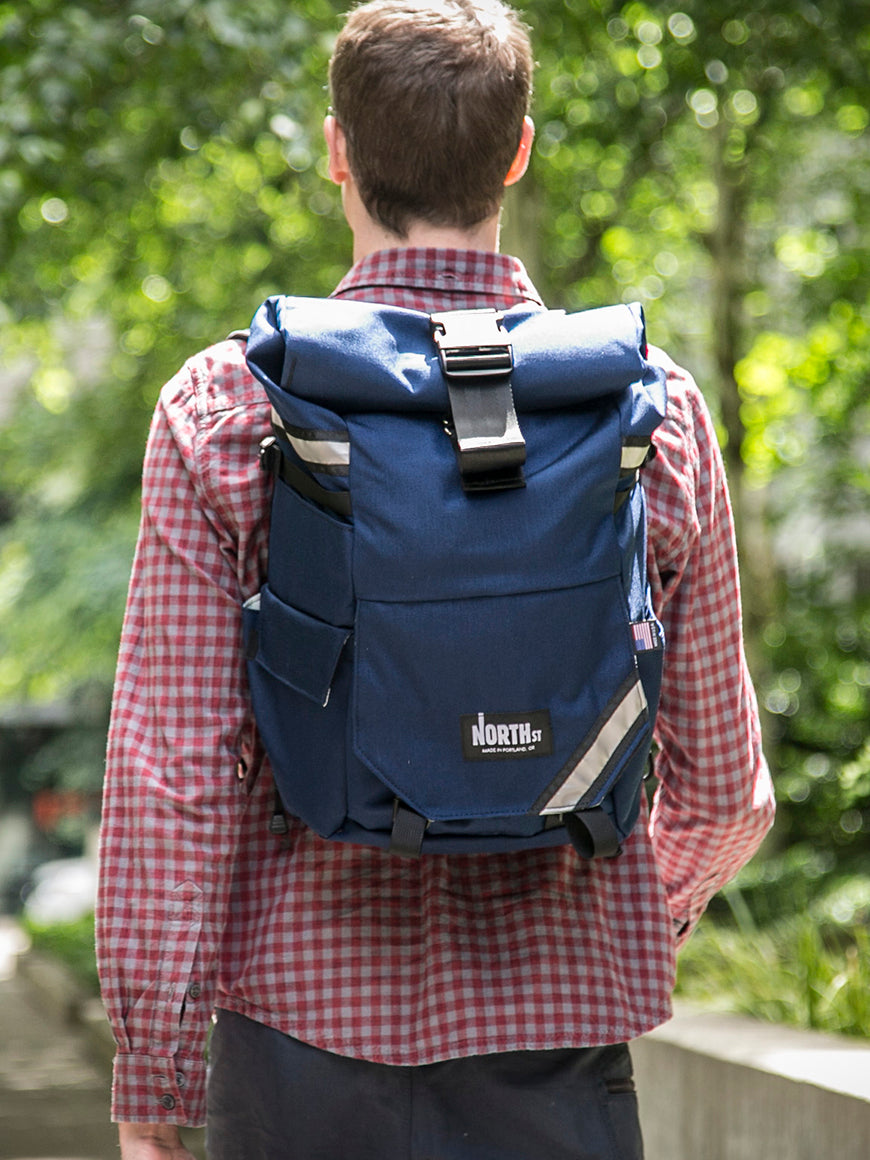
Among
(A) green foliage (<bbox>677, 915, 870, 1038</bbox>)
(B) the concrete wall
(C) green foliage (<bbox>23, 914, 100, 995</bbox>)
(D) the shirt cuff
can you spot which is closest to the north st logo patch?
(D) the shirt cuff

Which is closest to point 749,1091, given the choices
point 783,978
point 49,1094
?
point 783,978

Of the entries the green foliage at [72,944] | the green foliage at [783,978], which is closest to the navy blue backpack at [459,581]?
the green foliage at [783,978]

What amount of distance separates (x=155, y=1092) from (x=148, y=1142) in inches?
2.6

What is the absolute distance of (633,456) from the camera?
1.56 m

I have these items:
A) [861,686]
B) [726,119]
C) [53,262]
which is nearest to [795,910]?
[861,686]

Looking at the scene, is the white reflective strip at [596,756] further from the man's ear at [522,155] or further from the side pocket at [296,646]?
the man's ear at [522,155]

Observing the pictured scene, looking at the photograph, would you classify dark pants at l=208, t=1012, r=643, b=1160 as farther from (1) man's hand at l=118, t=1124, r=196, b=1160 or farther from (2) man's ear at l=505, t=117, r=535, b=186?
(2) man's ear at l=505, t=117, r=535, b=186

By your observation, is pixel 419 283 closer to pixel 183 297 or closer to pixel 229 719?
pixel 229 719

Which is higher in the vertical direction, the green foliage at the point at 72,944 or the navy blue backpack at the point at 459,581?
the navy blue backpack at the point at 459,581

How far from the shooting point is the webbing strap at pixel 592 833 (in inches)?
60.7

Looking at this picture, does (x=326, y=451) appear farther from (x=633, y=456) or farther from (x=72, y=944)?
(x=72, y=944)

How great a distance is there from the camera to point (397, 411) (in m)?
1.54

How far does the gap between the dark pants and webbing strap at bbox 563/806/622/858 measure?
0.24 metres

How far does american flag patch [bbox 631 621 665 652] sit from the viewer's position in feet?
5.18
